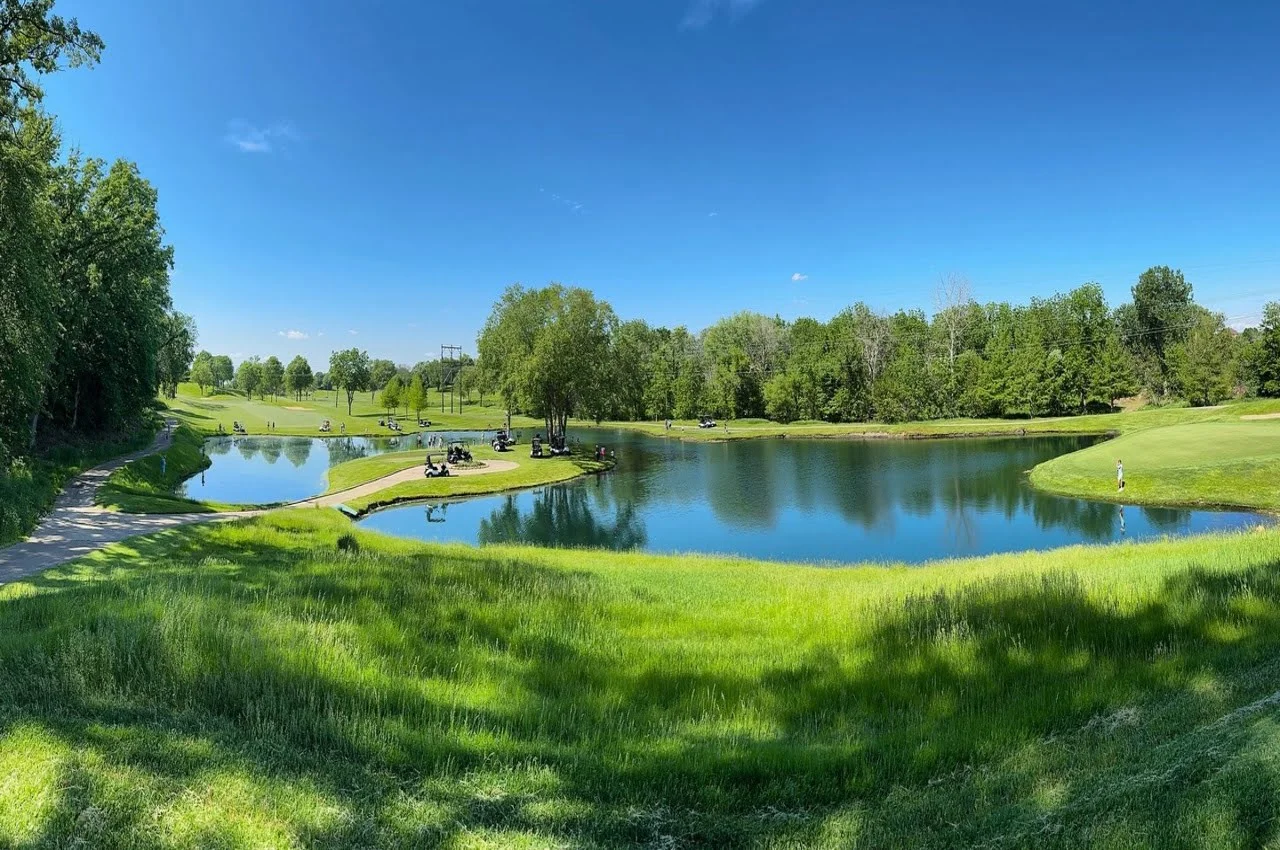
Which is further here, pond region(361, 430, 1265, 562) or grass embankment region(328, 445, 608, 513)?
grass embankment region(328, 445, 608, 513)

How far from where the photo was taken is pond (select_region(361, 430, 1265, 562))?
25.6m

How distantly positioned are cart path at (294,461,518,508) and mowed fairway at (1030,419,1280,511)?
33911 mm

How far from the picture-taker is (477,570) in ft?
38.7

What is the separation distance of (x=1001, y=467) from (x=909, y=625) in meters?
41.2

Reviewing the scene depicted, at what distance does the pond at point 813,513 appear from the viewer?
25.6 meters

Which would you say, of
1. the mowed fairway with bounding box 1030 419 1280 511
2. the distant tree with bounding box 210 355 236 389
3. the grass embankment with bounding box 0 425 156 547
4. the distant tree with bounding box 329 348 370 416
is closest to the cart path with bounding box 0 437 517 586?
the grass embankment with bounding box 0 425 156 547

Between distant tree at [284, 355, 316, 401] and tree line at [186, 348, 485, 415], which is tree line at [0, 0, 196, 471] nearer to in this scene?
tree line at [186, 348, 485, 415]

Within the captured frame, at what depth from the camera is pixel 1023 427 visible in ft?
226

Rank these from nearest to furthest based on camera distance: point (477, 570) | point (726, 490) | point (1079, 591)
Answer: point (1079, 591), point (477, 570), point (726, 490)

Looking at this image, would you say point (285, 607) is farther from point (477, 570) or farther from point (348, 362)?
point (348, 362)

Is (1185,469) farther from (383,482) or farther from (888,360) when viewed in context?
(888,360)

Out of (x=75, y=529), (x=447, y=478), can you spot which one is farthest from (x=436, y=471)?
(x=75, y=529)

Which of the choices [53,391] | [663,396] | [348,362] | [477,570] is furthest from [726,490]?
[348,362]

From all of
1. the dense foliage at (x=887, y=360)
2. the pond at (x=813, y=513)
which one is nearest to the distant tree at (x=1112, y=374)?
the dense foliage at (x=887, y=360)
